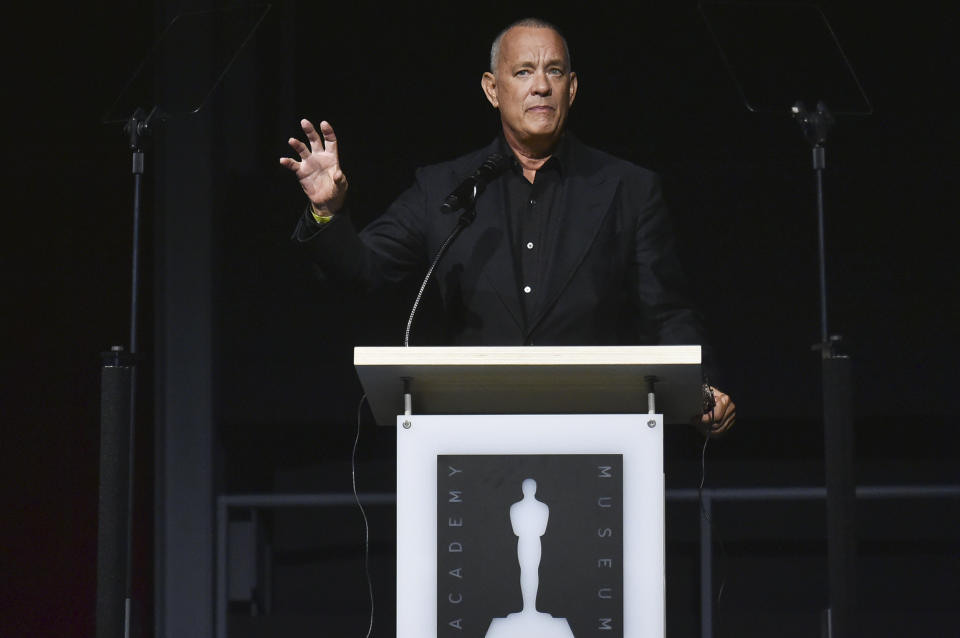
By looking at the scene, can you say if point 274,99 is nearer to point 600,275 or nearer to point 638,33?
point 638,33

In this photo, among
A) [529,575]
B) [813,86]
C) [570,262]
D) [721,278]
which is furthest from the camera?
[721,278]

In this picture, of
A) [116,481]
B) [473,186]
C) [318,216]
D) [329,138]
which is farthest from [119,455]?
[473,186]

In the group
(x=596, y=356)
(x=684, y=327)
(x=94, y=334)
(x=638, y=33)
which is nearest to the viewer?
(x=596, y=356)

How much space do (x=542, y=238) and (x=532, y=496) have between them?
932 mm

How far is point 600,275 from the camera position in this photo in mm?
2541

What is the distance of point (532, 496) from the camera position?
1768 mm

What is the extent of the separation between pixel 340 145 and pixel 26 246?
857 mm

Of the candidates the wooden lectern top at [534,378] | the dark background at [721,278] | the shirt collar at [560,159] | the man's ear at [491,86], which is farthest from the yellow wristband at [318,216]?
the dark background at [721,278]

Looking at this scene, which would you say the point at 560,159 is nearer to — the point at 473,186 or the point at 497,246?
the point at 497,246

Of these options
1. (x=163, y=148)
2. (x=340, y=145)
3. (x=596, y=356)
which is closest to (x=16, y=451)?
(x=163, y=148)

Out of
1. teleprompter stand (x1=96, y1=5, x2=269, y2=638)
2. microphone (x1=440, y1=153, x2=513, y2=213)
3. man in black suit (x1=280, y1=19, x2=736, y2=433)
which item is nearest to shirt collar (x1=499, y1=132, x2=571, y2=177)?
man in black suit (x1=280, y1=19, x2=736, y2=433)

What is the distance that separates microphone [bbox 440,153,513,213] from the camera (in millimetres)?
2010

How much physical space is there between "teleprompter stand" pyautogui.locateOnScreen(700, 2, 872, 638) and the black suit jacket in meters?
0.31

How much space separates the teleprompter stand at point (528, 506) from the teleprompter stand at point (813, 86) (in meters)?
0.39
